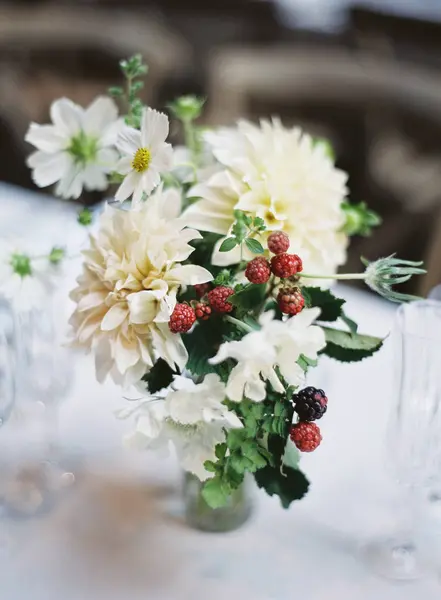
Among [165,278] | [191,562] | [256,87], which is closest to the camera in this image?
[165,278]

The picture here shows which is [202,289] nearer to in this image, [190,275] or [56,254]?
[190,275]

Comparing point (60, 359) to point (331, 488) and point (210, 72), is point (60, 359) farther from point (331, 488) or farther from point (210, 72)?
point (210, 72)

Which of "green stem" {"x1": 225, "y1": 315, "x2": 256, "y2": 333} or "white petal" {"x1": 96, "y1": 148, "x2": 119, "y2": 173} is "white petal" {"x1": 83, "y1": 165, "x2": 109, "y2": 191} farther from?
"green stem" {"x1": 225, "y1": 315, "x2": 256, "y2": 333}

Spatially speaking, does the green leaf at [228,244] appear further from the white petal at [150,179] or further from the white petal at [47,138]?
the white petal at [47,138]

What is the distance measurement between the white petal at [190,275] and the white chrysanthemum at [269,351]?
7cm

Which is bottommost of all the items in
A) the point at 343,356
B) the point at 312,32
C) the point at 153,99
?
the point at 153,99

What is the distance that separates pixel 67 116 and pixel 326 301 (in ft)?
0.96

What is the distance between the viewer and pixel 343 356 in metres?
0.65

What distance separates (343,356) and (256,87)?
1.95 metres

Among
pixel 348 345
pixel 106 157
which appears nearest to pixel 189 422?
pixel 348 345

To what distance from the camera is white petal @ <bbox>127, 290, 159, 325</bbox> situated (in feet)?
1.78

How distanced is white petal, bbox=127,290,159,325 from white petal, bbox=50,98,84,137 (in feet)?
Result: 0.71

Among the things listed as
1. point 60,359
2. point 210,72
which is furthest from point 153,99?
point 60,359

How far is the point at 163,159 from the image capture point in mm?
543
